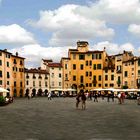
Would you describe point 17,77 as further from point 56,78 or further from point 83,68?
point 83,68

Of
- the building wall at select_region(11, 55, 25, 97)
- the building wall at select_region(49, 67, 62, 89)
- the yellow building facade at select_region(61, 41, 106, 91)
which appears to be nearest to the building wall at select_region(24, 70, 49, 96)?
the building wall at select_region(49, 67, 62, 89)

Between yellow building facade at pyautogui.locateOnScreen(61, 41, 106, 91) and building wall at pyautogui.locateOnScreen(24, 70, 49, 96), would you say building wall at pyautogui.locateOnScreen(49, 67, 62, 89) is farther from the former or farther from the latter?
building wall at pyautogui.locateOnScreen(24, 70, 49, 96)

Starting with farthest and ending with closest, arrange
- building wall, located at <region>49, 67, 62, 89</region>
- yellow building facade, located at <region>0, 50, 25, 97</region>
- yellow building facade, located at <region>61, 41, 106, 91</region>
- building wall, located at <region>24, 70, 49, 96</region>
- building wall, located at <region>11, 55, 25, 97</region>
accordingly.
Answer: building wall, located at <region>49, 67, 62, 89</region> → yellow building facade, located at <region>61, 41, 106, 91</region> → building wall, located at <region>24, 70, 49, 96</region> → building wall, located at <region>11, 55, 25, 97</region> → yellow building facade, located at <region>0, 50, 25, 97</region>

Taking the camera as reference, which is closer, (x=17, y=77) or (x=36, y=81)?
(x=17, y=77)

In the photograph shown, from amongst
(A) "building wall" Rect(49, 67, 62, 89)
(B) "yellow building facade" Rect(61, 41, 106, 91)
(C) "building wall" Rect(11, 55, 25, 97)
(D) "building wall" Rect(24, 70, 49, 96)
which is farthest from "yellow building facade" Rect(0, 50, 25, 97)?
(B) "yellow building facade" Rect(61, 41, 106, 91)

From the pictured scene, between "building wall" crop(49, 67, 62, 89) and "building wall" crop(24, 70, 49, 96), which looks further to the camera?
"building wall" crop(49, 67, 62, 89)

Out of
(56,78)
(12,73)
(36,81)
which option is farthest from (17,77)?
(56,78)

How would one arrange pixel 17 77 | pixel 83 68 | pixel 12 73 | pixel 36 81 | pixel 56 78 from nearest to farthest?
pixel 12 73 → pixel 17 77 → pixel 36 81 → pixel 83 68 → pixel 56 78

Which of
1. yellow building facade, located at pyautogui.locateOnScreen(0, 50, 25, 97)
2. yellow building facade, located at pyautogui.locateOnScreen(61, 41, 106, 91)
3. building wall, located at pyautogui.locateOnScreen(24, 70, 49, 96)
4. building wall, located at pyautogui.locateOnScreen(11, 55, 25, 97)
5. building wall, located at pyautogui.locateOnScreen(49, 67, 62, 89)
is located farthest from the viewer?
building wall, located at pyautogui.locateOnScreen(49, 67, 62, 89)

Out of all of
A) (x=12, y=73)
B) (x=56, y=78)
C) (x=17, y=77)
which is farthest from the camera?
(x=56, y=78)

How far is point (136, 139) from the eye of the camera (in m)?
14.4

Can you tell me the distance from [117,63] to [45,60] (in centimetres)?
3022

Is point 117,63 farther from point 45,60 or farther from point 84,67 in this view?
point 45,60

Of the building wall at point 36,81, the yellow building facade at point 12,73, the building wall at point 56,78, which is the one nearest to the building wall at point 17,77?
the yellow building facade at point 12,73
